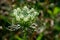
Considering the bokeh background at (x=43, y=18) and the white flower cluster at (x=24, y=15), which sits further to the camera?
the bokeh background at (x=43, y=18)

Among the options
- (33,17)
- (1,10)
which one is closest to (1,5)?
(1,10)

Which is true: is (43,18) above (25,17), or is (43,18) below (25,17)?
below

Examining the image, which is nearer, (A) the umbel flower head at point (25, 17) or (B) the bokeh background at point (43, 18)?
(A) the umbel flower head at point (25, 17)

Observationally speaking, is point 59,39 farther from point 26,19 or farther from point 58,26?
point 26,19

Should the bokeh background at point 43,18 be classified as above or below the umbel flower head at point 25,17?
below

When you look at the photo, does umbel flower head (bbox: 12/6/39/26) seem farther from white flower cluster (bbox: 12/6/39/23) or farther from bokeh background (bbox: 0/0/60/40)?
bokeh background (bbox: 0/0/60/40)

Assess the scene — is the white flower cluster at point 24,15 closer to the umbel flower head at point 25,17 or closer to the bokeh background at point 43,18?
the umbel flower head at point 25,17

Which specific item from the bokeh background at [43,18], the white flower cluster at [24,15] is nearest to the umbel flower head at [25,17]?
the white flower cluster at [24,15]

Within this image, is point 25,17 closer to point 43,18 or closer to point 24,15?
point 24,15

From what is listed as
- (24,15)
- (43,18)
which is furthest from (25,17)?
(43,18)

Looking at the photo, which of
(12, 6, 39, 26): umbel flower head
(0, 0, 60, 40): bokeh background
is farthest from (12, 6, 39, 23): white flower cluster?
(0, 0, 60, 40): bokeh background

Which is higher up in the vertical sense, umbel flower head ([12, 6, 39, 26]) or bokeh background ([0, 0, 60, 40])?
umbel flower head ([12, 6, 39, 26])

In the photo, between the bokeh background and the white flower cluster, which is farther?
the bokeh background
